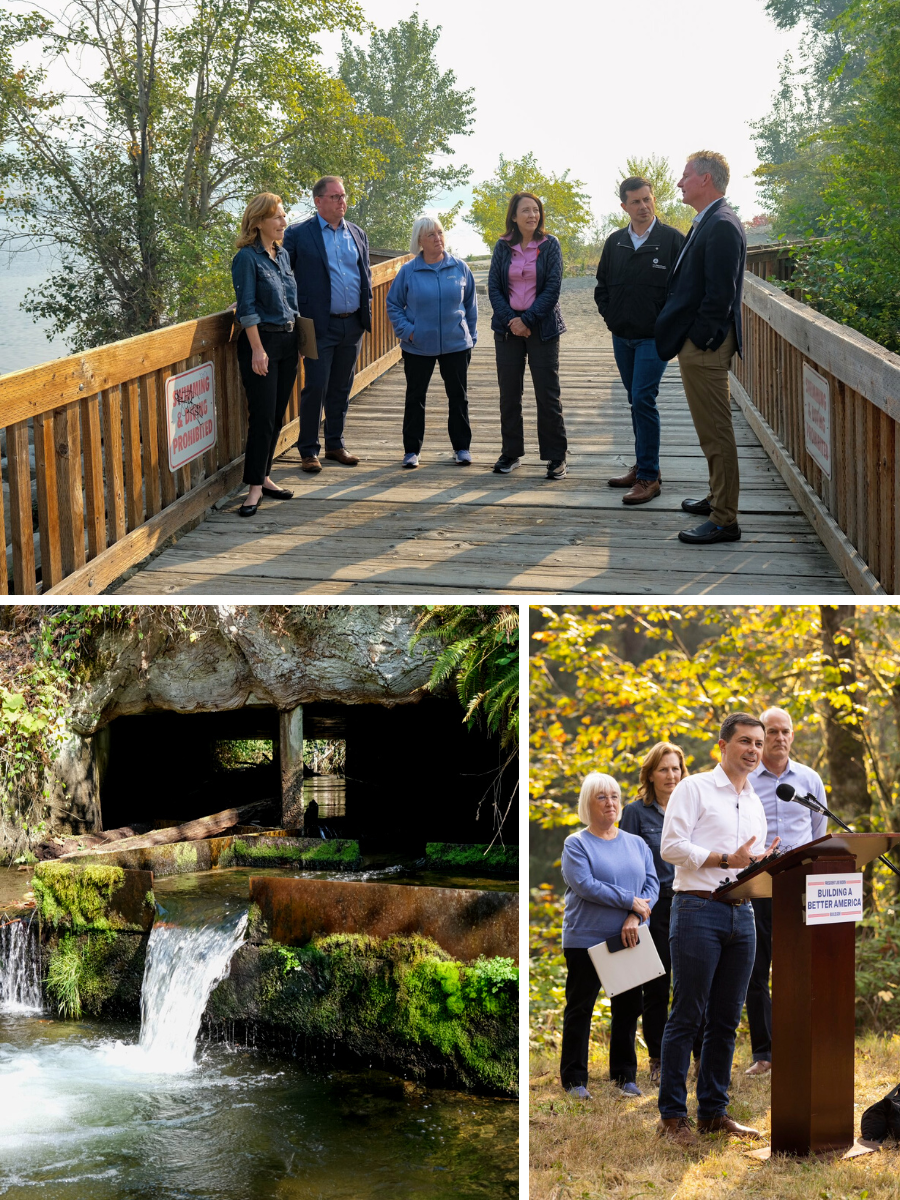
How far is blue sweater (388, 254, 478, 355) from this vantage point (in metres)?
7.15

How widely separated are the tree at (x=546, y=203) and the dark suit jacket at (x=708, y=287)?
20516 mm

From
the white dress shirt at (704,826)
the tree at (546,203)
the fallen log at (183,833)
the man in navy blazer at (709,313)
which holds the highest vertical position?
the tree at (546,203)

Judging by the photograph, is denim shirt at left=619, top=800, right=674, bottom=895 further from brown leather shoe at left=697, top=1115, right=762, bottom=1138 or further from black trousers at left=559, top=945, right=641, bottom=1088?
brown leather shoe at left=697, top=1115, right=762, bottom=1138

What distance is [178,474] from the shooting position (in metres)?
6.38

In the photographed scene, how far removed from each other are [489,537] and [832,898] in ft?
8.54

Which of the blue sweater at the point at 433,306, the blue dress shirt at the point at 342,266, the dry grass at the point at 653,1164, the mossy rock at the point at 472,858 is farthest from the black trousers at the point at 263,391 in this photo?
the dry grass at the point at 653,1164

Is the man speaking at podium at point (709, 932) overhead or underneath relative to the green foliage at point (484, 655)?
underneath

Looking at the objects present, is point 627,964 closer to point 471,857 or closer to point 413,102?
point 471,857

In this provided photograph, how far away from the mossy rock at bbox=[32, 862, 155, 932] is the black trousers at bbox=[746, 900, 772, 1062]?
382 centimetres

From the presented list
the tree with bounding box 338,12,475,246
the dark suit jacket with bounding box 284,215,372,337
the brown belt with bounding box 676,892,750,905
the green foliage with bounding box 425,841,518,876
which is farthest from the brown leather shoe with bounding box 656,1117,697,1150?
the tree with bounding box 338,12,475,246

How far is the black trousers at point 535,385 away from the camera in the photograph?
700 cm

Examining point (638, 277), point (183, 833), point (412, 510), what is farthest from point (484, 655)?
point (183, 833)

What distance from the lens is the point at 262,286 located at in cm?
637

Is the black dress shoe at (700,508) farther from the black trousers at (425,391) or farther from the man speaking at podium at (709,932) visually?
Answer: the man speaking at podium at (709,932)
